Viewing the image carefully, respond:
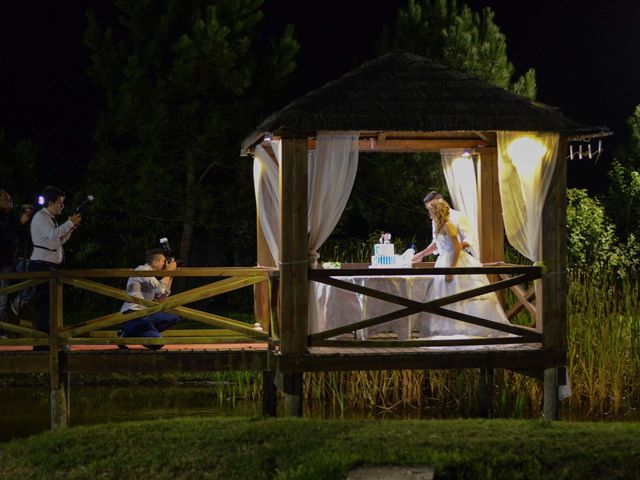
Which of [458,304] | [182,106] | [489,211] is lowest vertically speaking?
[458,304]

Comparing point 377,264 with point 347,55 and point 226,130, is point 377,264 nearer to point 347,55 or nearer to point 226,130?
point 226,130

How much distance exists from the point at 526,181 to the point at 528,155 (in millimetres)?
232

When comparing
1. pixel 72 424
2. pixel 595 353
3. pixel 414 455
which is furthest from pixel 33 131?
pixel 414 455

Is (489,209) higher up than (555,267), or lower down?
higher up

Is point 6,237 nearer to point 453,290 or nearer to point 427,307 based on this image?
point 427,307

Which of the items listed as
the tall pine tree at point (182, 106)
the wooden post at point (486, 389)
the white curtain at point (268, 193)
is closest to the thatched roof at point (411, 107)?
the white curtain at point (268, 193)

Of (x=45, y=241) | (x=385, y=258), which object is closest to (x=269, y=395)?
(x=385, y=258)

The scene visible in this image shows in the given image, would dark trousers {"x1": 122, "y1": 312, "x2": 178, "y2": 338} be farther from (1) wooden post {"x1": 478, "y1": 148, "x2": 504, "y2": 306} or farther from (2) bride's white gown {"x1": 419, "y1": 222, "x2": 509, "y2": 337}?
(1) wooden post {"x1": 478, "y1": 148, "x2": 504, "y2": 306}

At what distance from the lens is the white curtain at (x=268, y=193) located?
433 inches

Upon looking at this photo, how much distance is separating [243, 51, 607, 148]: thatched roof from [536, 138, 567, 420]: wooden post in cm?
47

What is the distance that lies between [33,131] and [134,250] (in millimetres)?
5112

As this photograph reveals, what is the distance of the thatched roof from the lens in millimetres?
9812

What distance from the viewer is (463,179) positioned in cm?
1196

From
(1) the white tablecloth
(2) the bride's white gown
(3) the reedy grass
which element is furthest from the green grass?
(3) the reedy grass
